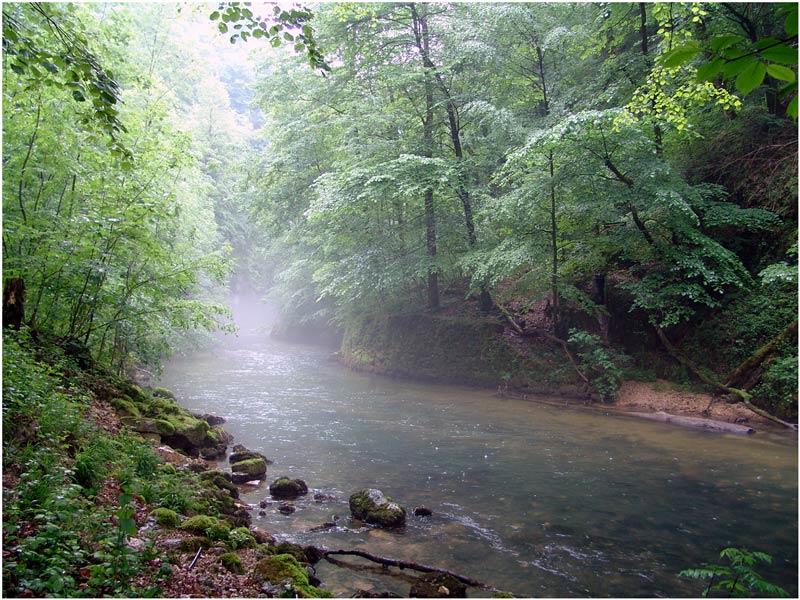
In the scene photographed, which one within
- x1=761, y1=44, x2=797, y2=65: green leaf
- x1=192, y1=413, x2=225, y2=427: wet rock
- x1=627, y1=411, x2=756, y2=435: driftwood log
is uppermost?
x1=761, y1=44, x2=797, y2=65: green leaf

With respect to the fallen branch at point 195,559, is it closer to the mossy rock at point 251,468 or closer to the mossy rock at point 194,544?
the mossy rock at point 194,544

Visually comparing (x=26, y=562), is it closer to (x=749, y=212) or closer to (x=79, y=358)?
(x=79, y=358)

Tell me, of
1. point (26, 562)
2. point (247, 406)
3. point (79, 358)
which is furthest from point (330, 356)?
point (26, 562)

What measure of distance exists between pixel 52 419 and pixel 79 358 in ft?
12.2

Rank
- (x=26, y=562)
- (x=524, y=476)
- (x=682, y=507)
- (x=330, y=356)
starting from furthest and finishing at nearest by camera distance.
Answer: (x=330, y=356), (x=524, y=476), (x=682, y=507), (x=26, y=562)

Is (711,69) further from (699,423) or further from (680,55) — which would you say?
(699,423)

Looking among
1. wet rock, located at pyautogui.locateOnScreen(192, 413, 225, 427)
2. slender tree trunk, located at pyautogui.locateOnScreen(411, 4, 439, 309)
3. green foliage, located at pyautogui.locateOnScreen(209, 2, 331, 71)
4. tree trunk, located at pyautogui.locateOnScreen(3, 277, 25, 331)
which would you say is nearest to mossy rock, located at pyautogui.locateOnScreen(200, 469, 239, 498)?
tree trunk, located at pyautogui.locateOnScreen(3, 277, 25, 331)

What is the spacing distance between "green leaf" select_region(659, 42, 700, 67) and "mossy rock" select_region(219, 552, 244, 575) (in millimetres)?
4313

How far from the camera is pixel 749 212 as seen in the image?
418 inches

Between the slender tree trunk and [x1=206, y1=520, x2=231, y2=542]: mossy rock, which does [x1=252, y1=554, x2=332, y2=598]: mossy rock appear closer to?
[x1=206, y1=520, x2=231, y2=542]: mossy rock

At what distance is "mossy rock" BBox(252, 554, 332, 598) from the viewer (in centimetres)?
397

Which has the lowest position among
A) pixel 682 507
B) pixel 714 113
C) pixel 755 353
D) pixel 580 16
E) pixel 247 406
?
pixel 247 406

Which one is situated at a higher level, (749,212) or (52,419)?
(749,212)

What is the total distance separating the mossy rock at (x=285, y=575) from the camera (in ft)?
13.0
